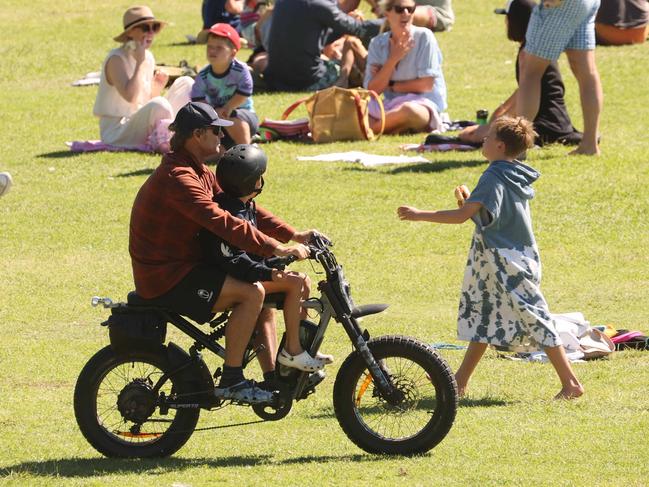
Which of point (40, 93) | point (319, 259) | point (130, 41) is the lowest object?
point (40, 93)

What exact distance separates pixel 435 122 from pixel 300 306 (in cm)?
947

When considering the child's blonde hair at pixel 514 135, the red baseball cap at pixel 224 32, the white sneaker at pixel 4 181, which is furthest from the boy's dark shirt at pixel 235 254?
the red baseball cap at pixel 224 32

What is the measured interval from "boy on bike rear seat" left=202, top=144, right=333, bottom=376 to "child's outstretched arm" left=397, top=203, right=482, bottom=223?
0.76 m

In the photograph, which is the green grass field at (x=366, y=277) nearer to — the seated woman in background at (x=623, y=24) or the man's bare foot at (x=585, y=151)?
the man's bare foot at (x=585, y=151)

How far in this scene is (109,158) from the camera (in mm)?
14938

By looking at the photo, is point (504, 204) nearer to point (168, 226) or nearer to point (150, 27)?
point (168, 226)

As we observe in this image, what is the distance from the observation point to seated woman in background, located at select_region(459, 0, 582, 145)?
1395cm

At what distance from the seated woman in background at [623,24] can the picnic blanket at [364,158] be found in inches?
258

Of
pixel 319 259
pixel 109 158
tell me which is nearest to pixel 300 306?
pixel 319 259

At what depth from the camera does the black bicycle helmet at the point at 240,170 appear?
6.55m

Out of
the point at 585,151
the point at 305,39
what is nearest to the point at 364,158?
the point at 585,151

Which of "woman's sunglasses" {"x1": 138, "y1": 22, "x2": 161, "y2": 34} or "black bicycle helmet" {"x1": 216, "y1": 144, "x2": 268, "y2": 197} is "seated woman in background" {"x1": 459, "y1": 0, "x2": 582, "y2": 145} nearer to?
"woman's sunglasses" {"x1": 138, "y1": 22, "x2": 161, "y2": 34}

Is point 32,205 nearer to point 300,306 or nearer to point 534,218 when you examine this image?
point 534,218

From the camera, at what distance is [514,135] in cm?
750
